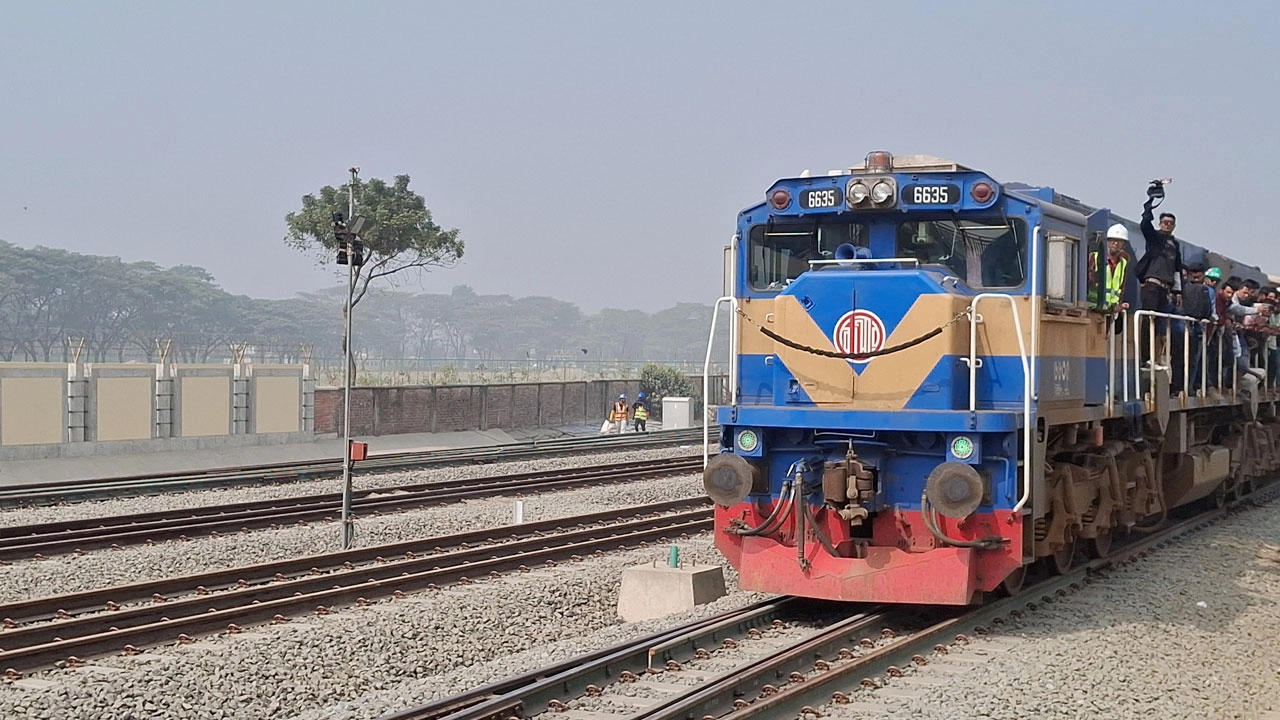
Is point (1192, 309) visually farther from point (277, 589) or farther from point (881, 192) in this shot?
point (277, 589)

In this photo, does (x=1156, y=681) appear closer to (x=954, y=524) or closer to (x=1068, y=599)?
(x=954, y=524)

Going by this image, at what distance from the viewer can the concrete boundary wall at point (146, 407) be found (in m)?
24.9

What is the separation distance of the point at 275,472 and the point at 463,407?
572 inches

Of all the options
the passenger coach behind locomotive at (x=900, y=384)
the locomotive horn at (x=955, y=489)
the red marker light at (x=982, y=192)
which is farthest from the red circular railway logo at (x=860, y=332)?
the red marker light at (x=982, y=192)

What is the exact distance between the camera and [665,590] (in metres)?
10.5

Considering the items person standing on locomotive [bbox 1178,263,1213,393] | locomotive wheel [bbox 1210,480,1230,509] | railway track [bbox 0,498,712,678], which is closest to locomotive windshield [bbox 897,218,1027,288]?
person standing on locomotive [bbox 1178,263,1213,393]

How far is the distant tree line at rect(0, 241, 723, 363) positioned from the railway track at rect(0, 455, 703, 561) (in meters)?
9.67

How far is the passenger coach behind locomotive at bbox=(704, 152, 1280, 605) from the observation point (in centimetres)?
870

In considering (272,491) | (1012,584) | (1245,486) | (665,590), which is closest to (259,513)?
(272,491)

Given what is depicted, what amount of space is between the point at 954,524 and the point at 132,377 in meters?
22.5

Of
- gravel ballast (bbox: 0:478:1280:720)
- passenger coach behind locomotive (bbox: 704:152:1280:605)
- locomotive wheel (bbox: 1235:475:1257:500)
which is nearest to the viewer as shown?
gravel ballast (bbox: 0:478:1280:720)

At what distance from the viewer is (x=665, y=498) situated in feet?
65.0

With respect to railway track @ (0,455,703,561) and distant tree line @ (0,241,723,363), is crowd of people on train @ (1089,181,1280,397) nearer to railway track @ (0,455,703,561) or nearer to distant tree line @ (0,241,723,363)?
railway track @ (0,455,703,561)

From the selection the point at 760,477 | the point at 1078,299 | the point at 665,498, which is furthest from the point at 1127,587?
the point at 665,498
